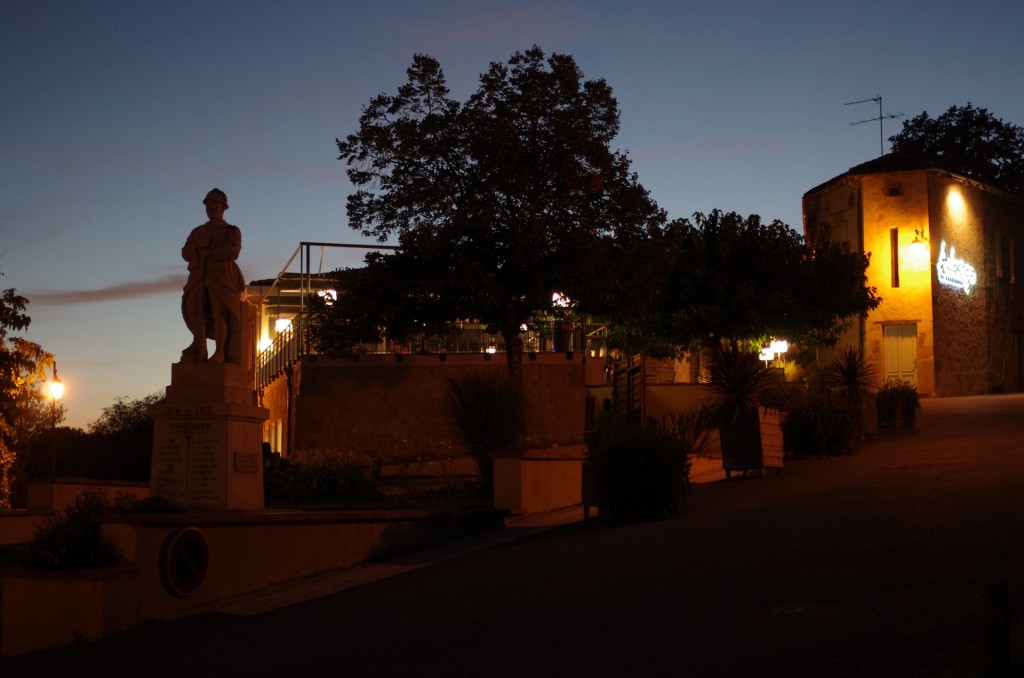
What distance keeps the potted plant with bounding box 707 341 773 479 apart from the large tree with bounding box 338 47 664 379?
12.0 ft

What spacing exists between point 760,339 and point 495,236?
45.3 ft

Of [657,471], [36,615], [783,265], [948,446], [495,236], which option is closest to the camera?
[36,615]

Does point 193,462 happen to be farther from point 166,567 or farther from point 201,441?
point 166,567

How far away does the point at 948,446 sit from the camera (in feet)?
68.2

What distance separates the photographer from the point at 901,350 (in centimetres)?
4109

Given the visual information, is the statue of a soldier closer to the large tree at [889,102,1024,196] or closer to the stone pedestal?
the stone pedestal

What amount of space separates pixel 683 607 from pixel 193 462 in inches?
281

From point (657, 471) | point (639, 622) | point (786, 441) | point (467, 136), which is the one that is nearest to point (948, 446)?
point (786, 441)

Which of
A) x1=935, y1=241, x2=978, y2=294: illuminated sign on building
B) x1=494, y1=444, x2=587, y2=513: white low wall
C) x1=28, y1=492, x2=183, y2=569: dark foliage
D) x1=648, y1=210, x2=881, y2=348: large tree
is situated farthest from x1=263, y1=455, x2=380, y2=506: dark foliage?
x1=935, y1=241, x2=978, y2=294: illuminated sign on building

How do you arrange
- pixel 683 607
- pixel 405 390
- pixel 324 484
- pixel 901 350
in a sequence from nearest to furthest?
1. pixel 683 607
2. pixel 324 484
3. pixel 405 390
4. pixel 901 350

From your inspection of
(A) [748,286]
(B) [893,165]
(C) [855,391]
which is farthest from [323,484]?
(B) [893,165]

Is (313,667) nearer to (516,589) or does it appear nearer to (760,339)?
(516,589)

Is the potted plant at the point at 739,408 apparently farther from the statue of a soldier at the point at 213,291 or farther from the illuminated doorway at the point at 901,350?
the illuminated doorway at the point at 901,350

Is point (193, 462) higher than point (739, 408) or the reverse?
the reverse
